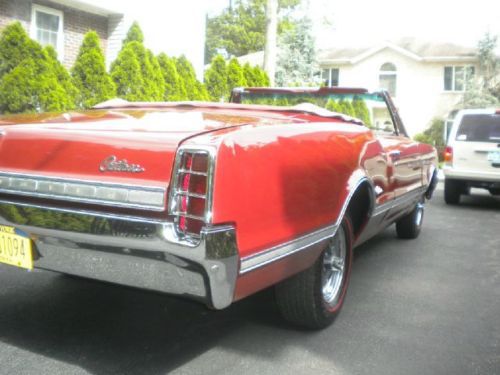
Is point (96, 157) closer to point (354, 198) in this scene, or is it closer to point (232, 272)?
point (232, 272)

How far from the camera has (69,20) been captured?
1205 centimetres

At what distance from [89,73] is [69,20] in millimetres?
2497

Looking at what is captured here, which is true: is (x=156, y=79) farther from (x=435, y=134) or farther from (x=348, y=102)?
(x=435, y=134)

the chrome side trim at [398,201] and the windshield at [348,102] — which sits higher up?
the windshield at [348,102]

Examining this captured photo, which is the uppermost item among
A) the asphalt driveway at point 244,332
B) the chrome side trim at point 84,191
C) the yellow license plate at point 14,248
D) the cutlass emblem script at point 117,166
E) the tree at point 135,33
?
the tree at point 135,33

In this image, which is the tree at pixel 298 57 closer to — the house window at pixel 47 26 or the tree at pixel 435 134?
the tree at pixel 435 134

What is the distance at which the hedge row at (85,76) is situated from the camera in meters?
9.14

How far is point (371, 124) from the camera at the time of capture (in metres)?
5.02

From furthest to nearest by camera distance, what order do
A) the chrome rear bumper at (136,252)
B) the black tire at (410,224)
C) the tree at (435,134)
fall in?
the tree at (435,134) < the black tire at (410,224) < the chrome rear bumper at (136,252)

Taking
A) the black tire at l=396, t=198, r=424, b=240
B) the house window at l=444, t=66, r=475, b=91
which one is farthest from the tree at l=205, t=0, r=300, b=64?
the black tire at l=396, t=198, r=424, b=240

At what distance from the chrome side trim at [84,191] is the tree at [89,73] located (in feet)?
25.7

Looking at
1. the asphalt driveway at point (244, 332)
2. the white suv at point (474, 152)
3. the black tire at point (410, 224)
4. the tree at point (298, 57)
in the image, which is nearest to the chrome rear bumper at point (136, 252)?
the asphalt driveway at point (244, 332)

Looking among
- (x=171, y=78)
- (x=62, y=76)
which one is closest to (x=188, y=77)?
(x=171, y=78)

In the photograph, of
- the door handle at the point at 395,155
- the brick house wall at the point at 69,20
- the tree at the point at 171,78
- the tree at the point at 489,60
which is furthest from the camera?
the tree at the point at 489,60
